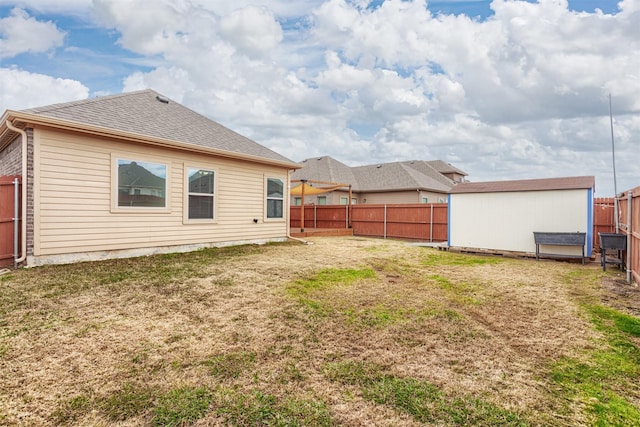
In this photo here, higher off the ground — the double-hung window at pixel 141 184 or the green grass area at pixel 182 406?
the double-hung window at pixel 141 184

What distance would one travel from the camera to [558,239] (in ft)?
29.5

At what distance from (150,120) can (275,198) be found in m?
4.47

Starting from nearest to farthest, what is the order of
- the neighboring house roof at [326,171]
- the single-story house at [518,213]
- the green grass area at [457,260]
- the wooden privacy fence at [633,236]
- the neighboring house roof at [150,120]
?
1. the wooden privacy fence at [633,236]
2. the neighboring house roof at [150,120]
3. the green grass area at [457,260]
4. the single-story house at [518,213]
5. the neighboring house roof at [326,171]

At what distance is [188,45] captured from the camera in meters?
12.4

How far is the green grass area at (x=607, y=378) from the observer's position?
6.96 feet

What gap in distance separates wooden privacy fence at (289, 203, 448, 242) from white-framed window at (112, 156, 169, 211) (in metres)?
10.3

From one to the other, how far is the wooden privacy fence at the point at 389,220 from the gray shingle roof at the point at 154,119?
6.48 m

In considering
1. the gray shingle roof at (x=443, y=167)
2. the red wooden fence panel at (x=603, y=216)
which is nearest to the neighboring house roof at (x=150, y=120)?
the red wooden fence panel at (x=603, y=216)

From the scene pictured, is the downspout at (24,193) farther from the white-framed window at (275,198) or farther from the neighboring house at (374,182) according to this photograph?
the neighboring house at (374,182)

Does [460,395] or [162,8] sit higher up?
[162,8]

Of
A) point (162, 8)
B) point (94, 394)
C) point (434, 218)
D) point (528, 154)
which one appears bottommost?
point (94, 394)

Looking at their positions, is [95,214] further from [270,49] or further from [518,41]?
[518,41]

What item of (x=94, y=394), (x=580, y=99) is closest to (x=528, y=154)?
(x=580, y=99)

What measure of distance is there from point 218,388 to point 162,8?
11.2m
